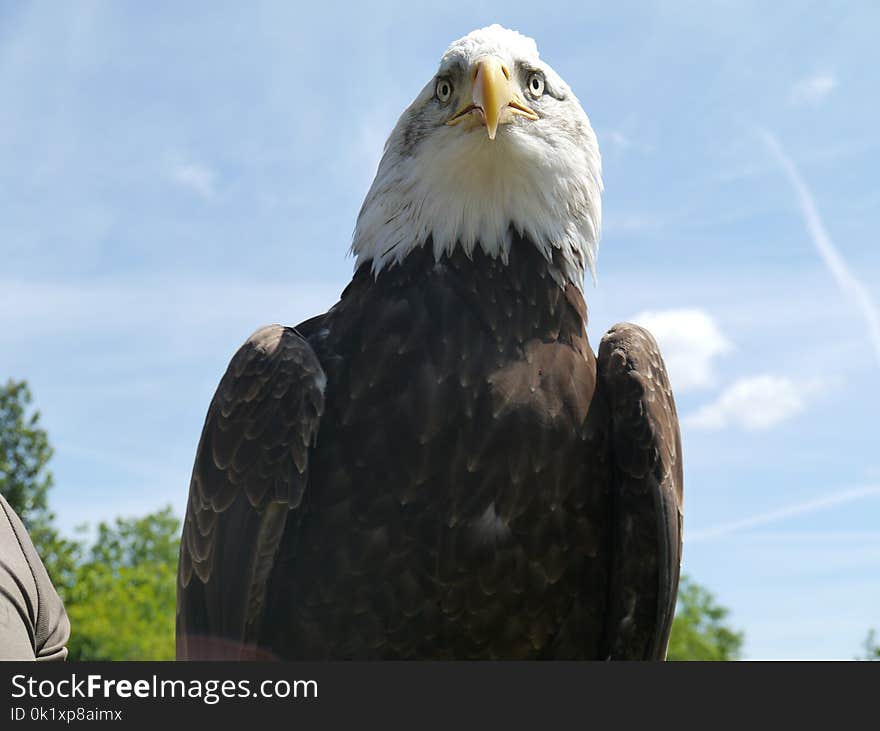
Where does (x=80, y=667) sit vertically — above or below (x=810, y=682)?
above

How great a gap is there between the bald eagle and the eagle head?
0.4 inches

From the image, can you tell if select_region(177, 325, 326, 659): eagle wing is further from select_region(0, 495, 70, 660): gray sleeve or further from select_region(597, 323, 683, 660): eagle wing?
select_region(597, 323, 683, 660): eagle wing

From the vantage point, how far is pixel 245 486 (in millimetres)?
4742

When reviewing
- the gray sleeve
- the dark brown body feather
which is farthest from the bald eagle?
the gray sleeve

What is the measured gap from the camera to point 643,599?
4.84 metres

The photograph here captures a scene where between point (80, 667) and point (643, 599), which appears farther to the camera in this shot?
point (643, 599)

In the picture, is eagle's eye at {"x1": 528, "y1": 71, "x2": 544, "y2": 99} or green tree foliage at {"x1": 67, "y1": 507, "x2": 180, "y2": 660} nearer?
eagle's eye at {"x1": 528, "y1": 71, "x2": 544, "y2": 99}

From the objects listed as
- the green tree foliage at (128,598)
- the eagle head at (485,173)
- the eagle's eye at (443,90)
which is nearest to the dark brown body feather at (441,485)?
the eagle head at (485,173)

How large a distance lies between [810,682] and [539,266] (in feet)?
7.71

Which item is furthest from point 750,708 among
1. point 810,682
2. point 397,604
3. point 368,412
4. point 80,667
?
point 80,667

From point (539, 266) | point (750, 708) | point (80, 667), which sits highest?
point (539, 266)

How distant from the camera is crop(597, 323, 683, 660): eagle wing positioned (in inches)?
189

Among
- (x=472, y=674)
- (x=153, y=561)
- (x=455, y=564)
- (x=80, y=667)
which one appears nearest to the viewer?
(x=80, y=667)

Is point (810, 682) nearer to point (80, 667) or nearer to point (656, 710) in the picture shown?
point (656, 710)
